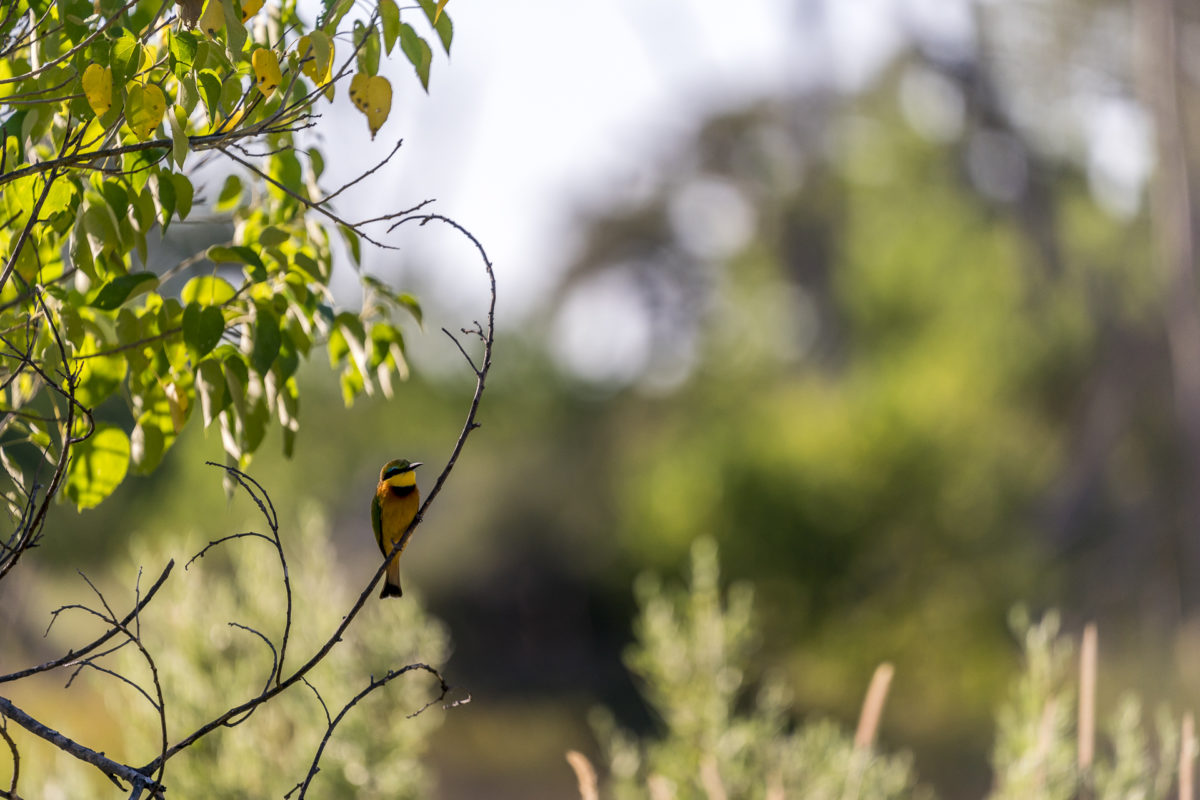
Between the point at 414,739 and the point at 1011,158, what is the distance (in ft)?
62.9

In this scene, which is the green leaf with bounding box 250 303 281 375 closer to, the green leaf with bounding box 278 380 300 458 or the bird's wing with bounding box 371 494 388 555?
the green leaf with bounding box 278 380 300 458

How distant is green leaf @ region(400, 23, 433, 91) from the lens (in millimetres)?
1951

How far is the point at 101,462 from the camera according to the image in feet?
7.14

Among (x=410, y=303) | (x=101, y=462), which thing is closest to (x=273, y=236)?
(x=410, y=303)

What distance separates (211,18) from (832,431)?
46.1 feet

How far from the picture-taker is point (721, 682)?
16.3 feet

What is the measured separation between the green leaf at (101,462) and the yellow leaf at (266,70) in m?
0.74

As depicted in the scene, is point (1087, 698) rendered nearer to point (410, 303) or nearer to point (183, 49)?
point (410, 303)

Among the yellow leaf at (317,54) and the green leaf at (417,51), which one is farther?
the green leaf at (417,51)

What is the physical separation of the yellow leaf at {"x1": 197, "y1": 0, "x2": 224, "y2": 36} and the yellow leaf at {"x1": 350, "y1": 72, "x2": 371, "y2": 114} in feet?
0.92

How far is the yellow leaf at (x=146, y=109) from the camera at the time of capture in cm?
178

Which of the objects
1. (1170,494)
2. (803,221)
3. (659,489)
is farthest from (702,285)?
(1170,494)

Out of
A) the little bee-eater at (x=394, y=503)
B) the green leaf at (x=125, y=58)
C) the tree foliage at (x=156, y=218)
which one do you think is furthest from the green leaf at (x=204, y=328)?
the little bee-eater at (x=394, y=503)

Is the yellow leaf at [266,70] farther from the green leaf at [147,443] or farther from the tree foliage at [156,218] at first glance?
the green leaf at [147,443]
